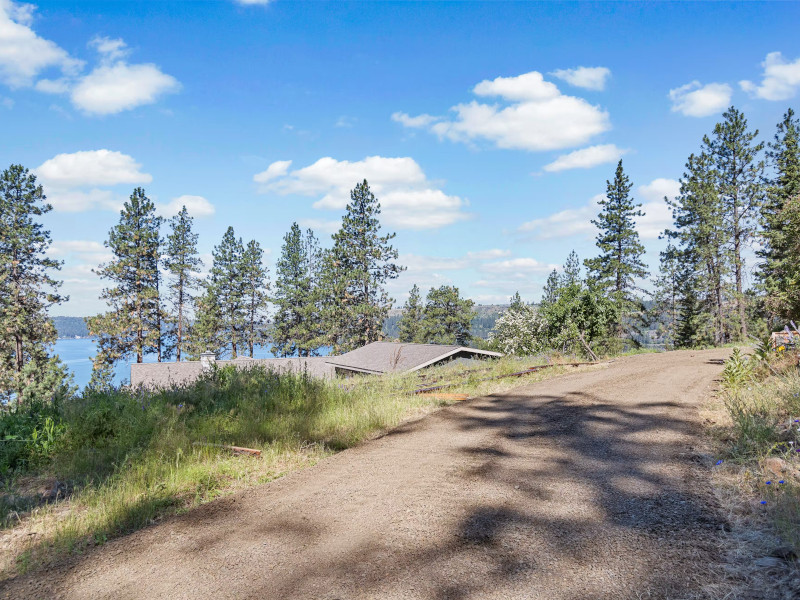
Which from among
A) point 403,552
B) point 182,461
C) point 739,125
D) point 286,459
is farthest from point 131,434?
point 739,125

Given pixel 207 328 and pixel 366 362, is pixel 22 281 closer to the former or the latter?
pixel 207 328

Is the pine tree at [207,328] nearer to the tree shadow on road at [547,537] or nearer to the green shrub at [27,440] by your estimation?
the green shrub at [27,440]

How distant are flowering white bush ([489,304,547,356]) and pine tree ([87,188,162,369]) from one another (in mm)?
33001

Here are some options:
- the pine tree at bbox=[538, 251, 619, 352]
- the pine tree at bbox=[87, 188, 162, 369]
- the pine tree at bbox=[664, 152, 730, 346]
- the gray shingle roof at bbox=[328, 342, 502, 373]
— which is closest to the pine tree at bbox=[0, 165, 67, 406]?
the pine tree at bbox=[87, 188, 162, 369]

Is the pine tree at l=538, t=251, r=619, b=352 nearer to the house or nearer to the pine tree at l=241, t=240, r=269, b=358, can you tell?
the house

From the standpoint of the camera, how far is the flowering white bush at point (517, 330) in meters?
35.1

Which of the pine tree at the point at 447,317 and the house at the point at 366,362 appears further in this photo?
the pine tree at the point at 447,317

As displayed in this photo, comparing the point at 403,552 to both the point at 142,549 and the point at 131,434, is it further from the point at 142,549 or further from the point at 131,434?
the point at 131,434

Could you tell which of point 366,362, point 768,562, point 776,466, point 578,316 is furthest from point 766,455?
point 366,362

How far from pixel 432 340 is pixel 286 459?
60065 millimetres

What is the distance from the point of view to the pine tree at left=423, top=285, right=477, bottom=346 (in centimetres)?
6500

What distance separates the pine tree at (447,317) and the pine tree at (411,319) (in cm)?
276

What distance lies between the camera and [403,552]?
346 centimetres

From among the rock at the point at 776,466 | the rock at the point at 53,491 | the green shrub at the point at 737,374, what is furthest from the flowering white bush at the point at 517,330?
the rock at the point at 53,491
